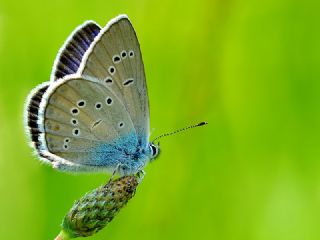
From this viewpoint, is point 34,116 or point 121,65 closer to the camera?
point 34,116

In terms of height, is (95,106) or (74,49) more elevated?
(74,49)

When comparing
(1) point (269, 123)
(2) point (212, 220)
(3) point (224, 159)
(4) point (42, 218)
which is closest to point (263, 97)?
(1) point (269, 123)

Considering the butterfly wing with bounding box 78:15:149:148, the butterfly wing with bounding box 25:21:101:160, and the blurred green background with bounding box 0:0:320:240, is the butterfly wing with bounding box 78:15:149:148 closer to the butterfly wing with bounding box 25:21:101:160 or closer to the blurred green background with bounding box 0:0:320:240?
the butterfly wing with bounding box 25:21:101:160

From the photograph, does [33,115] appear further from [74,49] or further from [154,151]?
[154,151]

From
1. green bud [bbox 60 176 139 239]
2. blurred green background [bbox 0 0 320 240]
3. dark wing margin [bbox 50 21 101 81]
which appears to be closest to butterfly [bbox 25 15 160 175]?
dark wing margin [bbox 50 21 101 81]

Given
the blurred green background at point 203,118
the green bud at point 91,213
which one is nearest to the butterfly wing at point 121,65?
the blurred green background at point 203,118

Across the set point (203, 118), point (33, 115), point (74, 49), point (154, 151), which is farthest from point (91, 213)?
point (203, 118)

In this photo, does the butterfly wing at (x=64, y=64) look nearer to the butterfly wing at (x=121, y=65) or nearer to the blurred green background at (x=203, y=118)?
the butterfly wing at (x=121, y=65)
